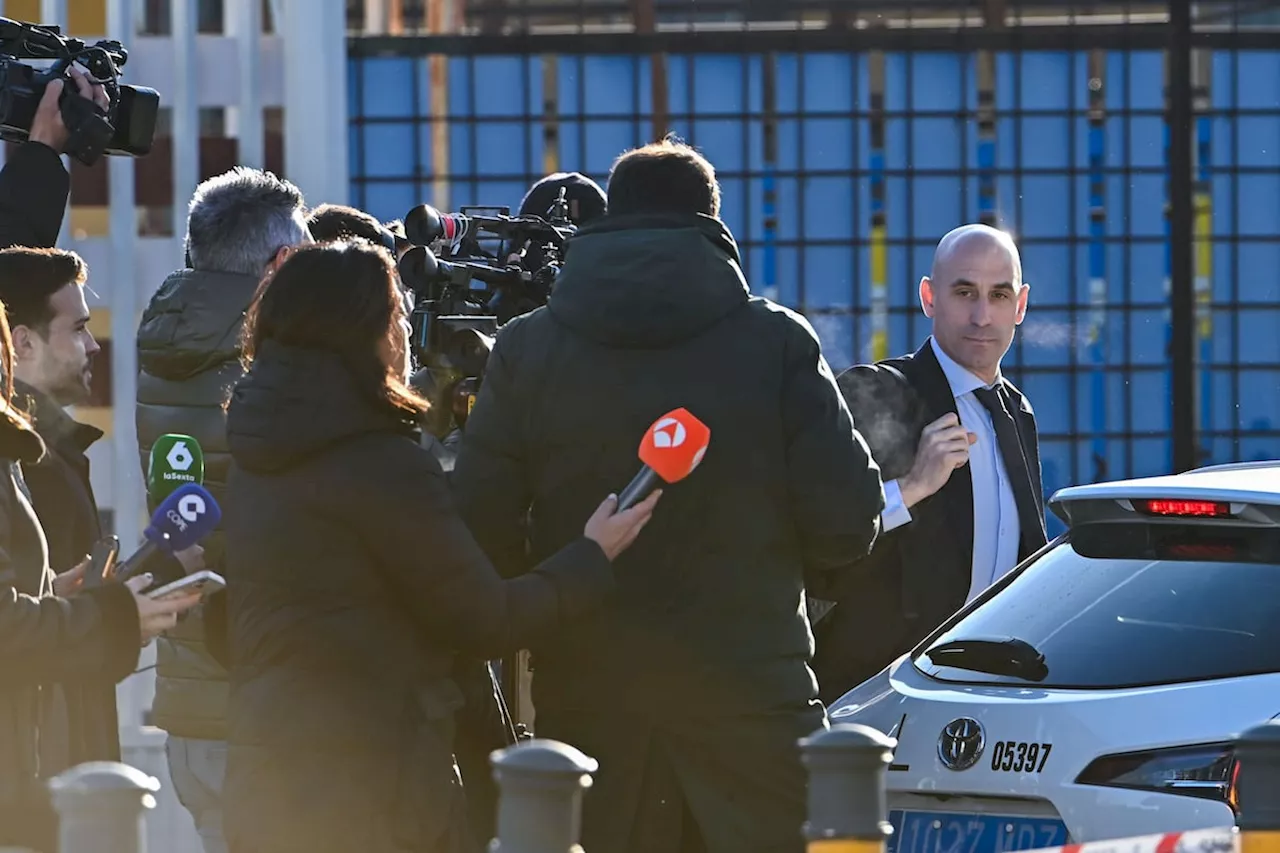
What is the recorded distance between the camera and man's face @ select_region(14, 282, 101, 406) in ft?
15.5

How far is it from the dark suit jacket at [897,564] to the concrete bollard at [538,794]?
2355mm

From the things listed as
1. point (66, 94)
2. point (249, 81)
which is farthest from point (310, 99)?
point (66, 94)

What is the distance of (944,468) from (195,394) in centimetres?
156

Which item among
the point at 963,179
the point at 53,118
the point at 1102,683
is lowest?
the point at 1102,683

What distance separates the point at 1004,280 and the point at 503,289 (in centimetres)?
117

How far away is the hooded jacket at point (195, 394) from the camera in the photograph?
5008 mm

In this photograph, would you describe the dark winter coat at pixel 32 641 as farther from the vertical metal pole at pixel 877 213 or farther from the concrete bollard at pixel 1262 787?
the vertical metal pole at pixel 877 213

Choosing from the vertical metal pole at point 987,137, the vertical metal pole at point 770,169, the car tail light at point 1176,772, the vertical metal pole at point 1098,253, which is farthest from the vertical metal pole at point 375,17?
the car tail light at point 1176,772

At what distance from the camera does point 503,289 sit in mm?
5363

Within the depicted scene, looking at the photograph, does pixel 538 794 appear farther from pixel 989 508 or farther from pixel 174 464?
pixel 989 508

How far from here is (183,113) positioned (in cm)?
2130

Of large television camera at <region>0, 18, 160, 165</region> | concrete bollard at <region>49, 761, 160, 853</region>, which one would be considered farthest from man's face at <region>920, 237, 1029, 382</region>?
concrete bollard at <region>49, 761, 160, 853</region>

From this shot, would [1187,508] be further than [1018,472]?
No

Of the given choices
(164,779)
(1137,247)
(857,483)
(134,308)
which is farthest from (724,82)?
(857,483)
